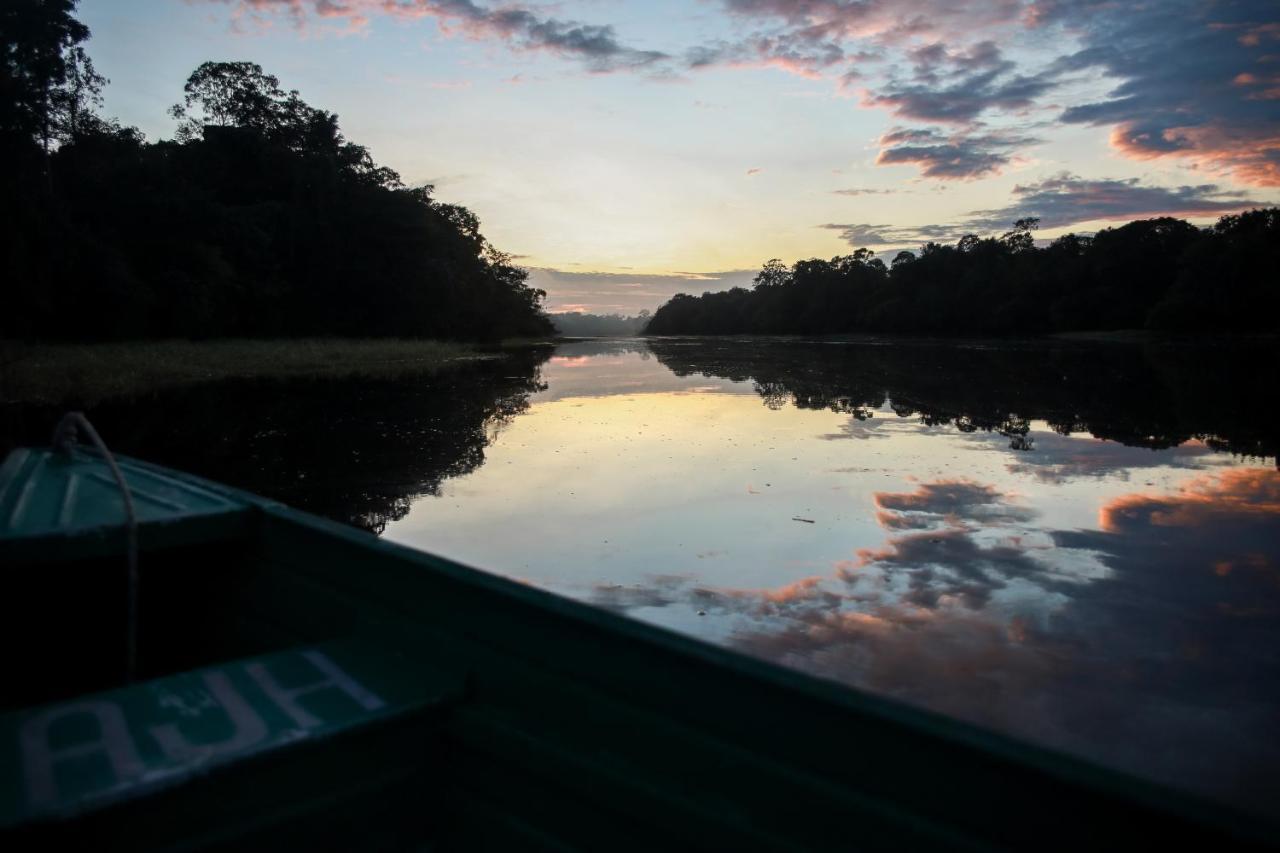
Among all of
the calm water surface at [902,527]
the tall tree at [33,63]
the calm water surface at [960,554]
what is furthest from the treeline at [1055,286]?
the tall tree at [33,63]

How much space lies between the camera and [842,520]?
20.5ft

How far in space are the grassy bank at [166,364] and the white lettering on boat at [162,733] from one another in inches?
558

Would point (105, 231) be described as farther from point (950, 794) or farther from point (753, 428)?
point (950, 794)

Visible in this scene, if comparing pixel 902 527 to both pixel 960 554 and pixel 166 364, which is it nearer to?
pixel 960 554

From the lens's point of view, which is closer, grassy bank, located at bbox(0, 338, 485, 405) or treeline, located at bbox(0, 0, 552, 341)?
grassy bank, located at bbox(0, 338, 485, 405)

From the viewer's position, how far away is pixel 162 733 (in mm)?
1898

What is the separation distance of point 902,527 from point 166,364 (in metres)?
20.6

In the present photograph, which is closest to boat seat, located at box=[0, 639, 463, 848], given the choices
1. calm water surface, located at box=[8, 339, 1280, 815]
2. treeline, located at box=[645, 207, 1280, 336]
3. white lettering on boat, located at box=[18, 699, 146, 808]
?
white lettering on boat, located at box=[18, 699, 146, 808]

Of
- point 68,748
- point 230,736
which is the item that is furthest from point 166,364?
point 230,736

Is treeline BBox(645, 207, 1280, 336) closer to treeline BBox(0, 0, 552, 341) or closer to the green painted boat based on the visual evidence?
treeline BBox(0, 0, 552, 341)

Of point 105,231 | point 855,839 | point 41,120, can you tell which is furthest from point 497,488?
point 105,231

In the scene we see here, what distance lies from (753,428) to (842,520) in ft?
17.3

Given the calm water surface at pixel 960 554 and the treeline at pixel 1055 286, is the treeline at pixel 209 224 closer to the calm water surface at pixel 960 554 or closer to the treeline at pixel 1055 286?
the calm water surface at pixel 960 554

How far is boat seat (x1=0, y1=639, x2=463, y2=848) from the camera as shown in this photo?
1.64 m
